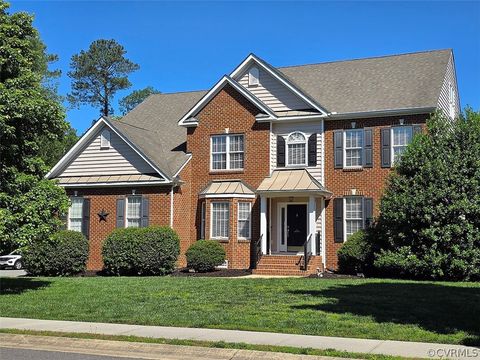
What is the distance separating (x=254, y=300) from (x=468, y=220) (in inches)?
339

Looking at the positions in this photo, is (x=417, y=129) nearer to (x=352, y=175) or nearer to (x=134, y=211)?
(x=352, y=175)

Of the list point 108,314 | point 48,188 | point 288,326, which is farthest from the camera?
point 48,188

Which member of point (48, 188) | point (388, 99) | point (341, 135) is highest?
point (388, 99)

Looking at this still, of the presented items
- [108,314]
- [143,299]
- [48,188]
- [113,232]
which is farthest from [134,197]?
[108,314]

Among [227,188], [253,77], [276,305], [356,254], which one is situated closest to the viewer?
[276,305]

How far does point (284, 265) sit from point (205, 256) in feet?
10.2

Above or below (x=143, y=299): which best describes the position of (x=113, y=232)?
above

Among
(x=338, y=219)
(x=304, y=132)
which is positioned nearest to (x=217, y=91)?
(x=304, y=132)

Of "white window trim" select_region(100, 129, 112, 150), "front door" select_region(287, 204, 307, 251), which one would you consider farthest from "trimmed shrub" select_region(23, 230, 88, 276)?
"front door" select_region(287, 204, 307, 251)

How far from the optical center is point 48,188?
15.8 metres

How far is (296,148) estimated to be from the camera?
78.0ft

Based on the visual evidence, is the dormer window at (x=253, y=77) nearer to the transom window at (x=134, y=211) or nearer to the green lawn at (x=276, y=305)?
the transom window at (x=134, y=211)

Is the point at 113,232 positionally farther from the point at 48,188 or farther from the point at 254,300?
the point at 254,300

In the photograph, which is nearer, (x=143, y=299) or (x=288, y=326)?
(x=288, y=326)
